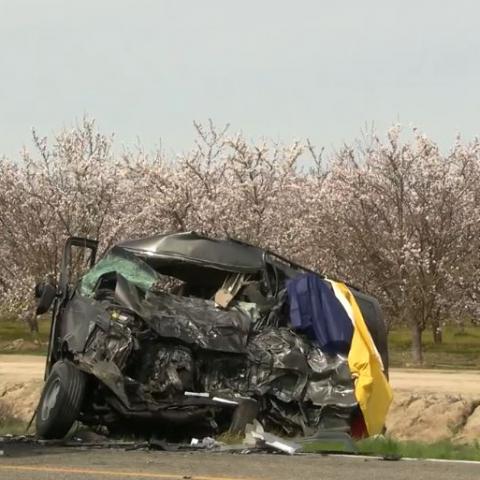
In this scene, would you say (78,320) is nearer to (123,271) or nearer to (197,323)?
(123,271)

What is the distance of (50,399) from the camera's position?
36.7 ft

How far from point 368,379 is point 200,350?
182 cm

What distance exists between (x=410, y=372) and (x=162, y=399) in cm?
1592

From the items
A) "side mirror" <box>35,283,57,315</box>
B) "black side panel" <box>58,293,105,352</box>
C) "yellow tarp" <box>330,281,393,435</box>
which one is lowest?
"yellow tarp" <box>330,281,393,435</box>

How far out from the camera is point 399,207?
32.2 meters

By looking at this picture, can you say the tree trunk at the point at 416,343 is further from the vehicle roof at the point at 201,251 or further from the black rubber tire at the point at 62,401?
the black rubber tire at the point at 62,401

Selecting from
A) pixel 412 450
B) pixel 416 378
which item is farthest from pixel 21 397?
pixel 412 450

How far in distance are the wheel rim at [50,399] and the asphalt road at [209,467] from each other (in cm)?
99

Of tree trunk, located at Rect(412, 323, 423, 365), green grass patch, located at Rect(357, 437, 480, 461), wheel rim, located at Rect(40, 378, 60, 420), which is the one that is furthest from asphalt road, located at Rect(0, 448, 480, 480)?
tree trunk, located at Rect(412, 323, 423, 365)

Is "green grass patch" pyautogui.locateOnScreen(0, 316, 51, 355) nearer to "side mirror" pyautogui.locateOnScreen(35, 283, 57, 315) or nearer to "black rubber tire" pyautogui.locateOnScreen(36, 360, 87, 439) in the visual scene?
"side mirror" pyautogui.locateOnScreen(35, 283, 57, 315)

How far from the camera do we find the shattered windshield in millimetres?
11914

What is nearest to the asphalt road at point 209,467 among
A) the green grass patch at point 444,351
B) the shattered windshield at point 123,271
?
the shattered windshield at point 123,271

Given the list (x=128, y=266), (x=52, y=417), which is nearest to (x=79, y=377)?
(x=52, y=417)

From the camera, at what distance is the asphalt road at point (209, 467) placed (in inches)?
317
